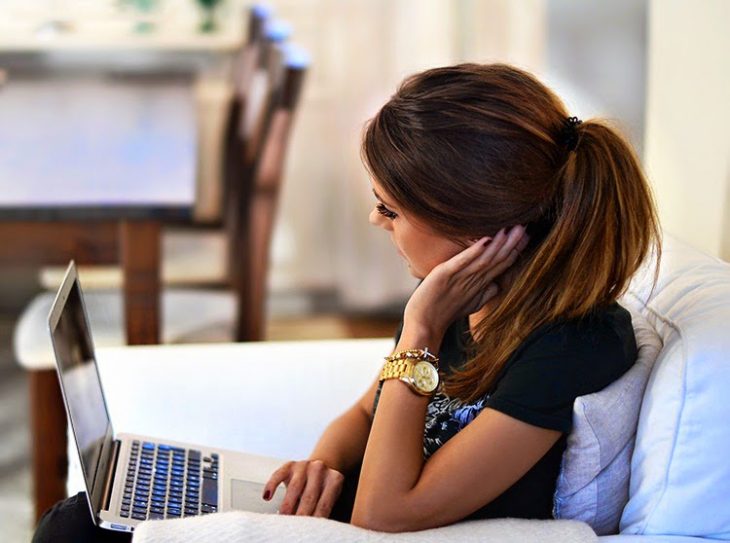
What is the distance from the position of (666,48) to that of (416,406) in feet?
2.93

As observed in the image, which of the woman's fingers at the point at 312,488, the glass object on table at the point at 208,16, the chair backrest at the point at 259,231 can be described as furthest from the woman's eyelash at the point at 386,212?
the glass object on table at the point at 208,16

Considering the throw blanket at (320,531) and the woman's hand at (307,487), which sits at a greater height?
the throw blanket at (320,531)

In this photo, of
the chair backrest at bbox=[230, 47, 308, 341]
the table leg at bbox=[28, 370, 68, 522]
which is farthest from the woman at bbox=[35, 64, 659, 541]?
the chair backrest at bbox=[230, 47, 308, 341]

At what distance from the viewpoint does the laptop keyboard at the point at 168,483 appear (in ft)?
4.07

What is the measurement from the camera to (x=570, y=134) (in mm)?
1184

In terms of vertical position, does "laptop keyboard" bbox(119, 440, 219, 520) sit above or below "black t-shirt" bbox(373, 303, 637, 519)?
below

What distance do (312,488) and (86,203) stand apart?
1102 mm

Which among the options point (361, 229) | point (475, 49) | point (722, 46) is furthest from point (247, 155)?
point (722, 46)

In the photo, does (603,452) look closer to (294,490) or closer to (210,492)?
(294,490)

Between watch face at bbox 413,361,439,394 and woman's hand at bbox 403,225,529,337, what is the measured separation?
0.05 meters

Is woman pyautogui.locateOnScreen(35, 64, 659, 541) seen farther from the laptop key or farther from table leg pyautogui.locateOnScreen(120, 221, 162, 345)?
table leg pyautogui.locateOnScreen(120, 221, 162, 345)

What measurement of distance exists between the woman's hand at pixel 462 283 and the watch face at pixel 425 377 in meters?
0.05

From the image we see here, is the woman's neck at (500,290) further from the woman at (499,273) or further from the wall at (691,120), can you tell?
the wall at (691,120)

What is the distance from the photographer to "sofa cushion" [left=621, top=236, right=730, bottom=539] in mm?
1096
